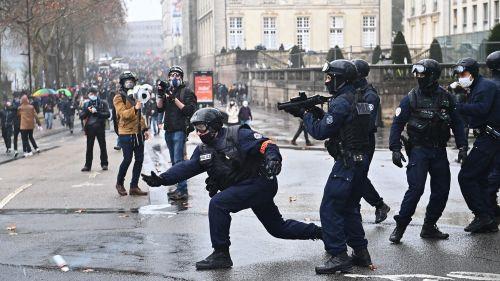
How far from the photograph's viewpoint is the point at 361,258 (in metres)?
8.31

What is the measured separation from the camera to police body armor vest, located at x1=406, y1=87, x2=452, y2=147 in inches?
370

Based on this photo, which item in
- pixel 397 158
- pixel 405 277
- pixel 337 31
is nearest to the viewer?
pixel 405 277

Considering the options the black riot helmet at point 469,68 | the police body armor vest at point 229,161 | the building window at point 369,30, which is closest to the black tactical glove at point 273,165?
the police body armor vest at point 229,161

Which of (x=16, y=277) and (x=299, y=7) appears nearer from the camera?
(x=16, y=277)

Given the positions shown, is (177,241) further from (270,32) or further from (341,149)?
(270,32)

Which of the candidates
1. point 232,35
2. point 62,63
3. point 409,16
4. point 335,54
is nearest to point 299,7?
point 232,35

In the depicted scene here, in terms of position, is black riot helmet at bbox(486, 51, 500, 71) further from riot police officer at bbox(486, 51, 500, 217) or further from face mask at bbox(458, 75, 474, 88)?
face mask at bbox(458, 75, 474, 88)

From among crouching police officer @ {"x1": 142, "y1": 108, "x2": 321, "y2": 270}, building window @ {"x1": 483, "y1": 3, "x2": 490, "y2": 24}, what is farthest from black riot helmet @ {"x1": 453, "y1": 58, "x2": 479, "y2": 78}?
building window @ {"x1": 483, "y1": 3, "x2": 490, "y2": 24}

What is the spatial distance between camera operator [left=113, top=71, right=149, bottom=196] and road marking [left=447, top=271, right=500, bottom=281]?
6300mm

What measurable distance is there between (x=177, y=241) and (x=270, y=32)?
3450 inches

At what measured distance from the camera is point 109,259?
8.85 metres

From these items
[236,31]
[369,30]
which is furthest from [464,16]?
[236,31]

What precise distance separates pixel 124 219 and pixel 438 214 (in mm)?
3860

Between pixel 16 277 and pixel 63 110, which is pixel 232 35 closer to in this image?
pixel 63 110
